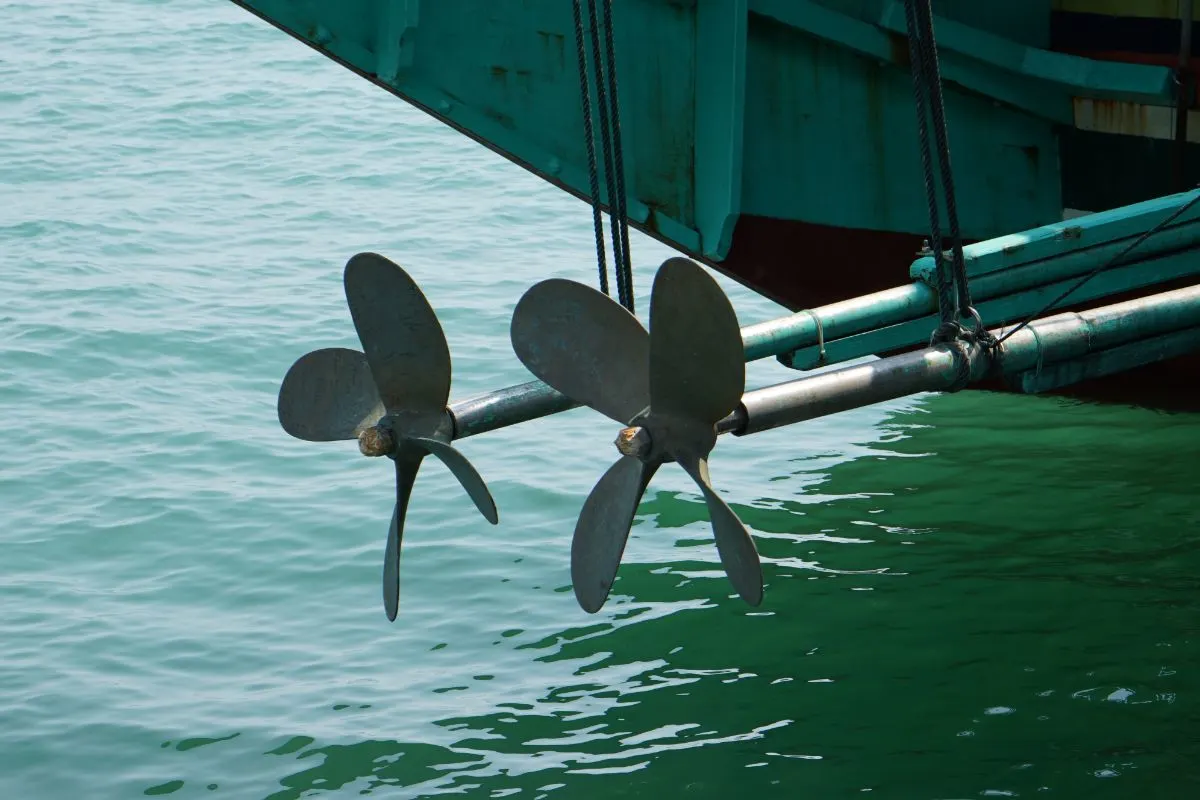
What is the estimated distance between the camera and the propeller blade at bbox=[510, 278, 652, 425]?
17.1 ft

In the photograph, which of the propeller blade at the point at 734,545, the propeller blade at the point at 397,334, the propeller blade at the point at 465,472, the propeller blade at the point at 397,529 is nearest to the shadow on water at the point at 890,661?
the propeller blade at the point at 397,529

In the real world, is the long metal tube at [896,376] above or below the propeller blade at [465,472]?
above

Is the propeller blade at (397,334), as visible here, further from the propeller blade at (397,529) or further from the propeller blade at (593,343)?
the propeller blade at (593,343)

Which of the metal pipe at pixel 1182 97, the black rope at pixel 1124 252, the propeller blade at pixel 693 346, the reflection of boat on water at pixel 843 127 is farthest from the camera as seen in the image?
the metal pipe at pixel 1182 97

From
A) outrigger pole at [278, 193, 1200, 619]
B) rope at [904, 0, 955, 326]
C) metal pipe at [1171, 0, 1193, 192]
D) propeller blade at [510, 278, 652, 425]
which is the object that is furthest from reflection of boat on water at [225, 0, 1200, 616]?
propeller blade at [510, 278, 652, 425]

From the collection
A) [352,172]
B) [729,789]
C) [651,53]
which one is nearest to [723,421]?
[729,789]

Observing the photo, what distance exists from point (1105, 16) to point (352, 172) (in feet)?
34.9

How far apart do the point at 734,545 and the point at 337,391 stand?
1627mm

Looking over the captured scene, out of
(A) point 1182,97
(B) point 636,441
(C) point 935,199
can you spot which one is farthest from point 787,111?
(B) point 636,441

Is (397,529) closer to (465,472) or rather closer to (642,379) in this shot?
(465,472)

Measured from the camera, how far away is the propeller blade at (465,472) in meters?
5.48

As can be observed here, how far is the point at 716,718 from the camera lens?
6.58m

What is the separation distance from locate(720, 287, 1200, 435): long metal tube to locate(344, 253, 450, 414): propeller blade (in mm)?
1090

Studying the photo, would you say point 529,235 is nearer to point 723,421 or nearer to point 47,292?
Result: point 47,292
